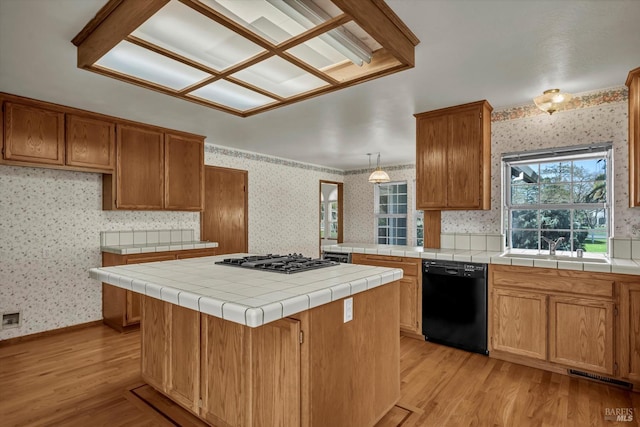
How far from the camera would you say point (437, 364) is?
113 inches

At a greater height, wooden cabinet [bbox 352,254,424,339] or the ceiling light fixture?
the ceiling light fixture

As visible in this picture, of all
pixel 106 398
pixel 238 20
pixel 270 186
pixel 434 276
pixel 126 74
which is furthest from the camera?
pixel 270 186

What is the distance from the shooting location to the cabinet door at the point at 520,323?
2.74 metres

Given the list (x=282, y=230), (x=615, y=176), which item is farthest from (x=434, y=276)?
(x=282, y=230)

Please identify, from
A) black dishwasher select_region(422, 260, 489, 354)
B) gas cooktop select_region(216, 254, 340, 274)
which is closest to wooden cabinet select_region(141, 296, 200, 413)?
gas cooktop select_region(216, 254, 340, 274)

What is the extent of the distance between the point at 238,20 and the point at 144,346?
2.18 meters

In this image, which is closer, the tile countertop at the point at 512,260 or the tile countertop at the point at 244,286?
the tile countertop at the point at 244,286

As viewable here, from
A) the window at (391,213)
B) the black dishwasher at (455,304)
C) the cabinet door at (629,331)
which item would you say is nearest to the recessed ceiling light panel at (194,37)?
the black dishwasher at (455,304)

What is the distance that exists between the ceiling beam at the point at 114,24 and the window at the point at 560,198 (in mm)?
3341

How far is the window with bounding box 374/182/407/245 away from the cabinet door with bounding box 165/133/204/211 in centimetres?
386

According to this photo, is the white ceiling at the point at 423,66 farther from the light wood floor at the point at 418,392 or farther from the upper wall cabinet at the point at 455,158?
the light wood floor at the point at 418,392

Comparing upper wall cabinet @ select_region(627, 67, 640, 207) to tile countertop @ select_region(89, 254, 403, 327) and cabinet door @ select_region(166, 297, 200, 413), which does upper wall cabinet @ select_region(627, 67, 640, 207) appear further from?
cabinet door @ select_region(166, 297, 200, 413)

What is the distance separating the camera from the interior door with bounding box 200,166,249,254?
5094 millimetres

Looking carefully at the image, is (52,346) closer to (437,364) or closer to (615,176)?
(437,364)
